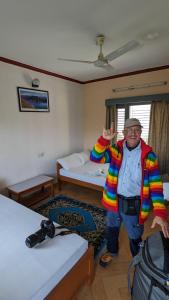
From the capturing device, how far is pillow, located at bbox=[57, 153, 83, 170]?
331 centimetres

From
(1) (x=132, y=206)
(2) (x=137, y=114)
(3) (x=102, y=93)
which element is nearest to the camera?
(1) (x=132, y=206)

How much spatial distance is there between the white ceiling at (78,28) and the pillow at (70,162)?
1.88 m

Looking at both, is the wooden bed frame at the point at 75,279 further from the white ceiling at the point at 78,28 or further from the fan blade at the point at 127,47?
the white ceiling at the point at 78,28

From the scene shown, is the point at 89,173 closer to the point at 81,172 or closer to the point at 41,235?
the point at 81,172

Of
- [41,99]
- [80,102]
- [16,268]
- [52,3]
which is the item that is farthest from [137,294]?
[80,102]

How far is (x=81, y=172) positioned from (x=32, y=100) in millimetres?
1695

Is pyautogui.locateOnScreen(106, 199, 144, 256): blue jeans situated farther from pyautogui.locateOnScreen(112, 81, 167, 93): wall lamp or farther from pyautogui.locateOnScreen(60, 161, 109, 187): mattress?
pyautogui.locateOnScreen(112, 81, 167, 93): wall lamp

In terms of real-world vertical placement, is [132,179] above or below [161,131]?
below

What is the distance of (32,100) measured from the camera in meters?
3.07

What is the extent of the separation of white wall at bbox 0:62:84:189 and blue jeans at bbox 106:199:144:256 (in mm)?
2032

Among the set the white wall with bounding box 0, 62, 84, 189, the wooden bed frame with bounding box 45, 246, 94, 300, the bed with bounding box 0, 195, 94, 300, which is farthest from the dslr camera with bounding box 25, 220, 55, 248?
the white wall with bounding box 0, 62, 84, 189

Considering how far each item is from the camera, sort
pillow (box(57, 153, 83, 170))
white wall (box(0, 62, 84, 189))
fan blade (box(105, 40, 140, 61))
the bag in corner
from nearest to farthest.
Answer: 1. the bag in corner
2. fan blade (box(105, 40, 140, 61))
3. white wall (box(0, 62, 84, 189))
4. pillow (box(57, 153, 83, 170))

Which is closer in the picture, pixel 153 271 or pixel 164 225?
pixel 153 271

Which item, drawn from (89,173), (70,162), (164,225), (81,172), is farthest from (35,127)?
(164,225)
